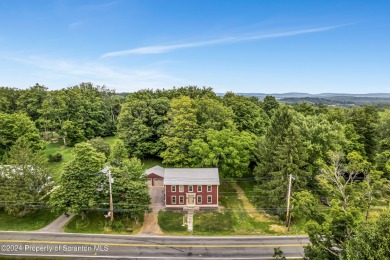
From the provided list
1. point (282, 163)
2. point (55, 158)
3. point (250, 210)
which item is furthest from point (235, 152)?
point (55, 158)

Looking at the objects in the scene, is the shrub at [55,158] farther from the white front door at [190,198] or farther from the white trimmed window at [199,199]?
the white trimmed window at [199,199]

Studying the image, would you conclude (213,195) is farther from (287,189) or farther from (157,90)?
(157,90)

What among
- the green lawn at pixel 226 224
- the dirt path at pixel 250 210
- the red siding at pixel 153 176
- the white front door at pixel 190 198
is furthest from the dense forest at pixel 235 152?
the white front door at pixel 190 198

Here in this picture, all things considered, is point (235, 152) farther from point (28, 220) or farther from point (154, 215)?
point (28, 220)

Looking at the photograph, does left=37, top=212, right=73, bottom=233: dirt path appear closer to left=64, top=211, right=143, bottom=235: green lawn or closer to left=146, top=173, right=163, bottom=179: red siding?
left=64, top=211, right=143, bottom=235: green lawn

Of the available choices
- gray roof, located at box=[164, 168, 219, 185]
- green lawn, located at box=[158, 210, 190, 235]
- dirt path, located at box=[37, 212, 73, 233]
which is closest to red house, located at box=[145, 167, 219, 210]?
gray roof, located at box=[164, 168, 219, 185]

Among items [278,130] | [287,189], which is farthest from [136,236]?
[278,130]
